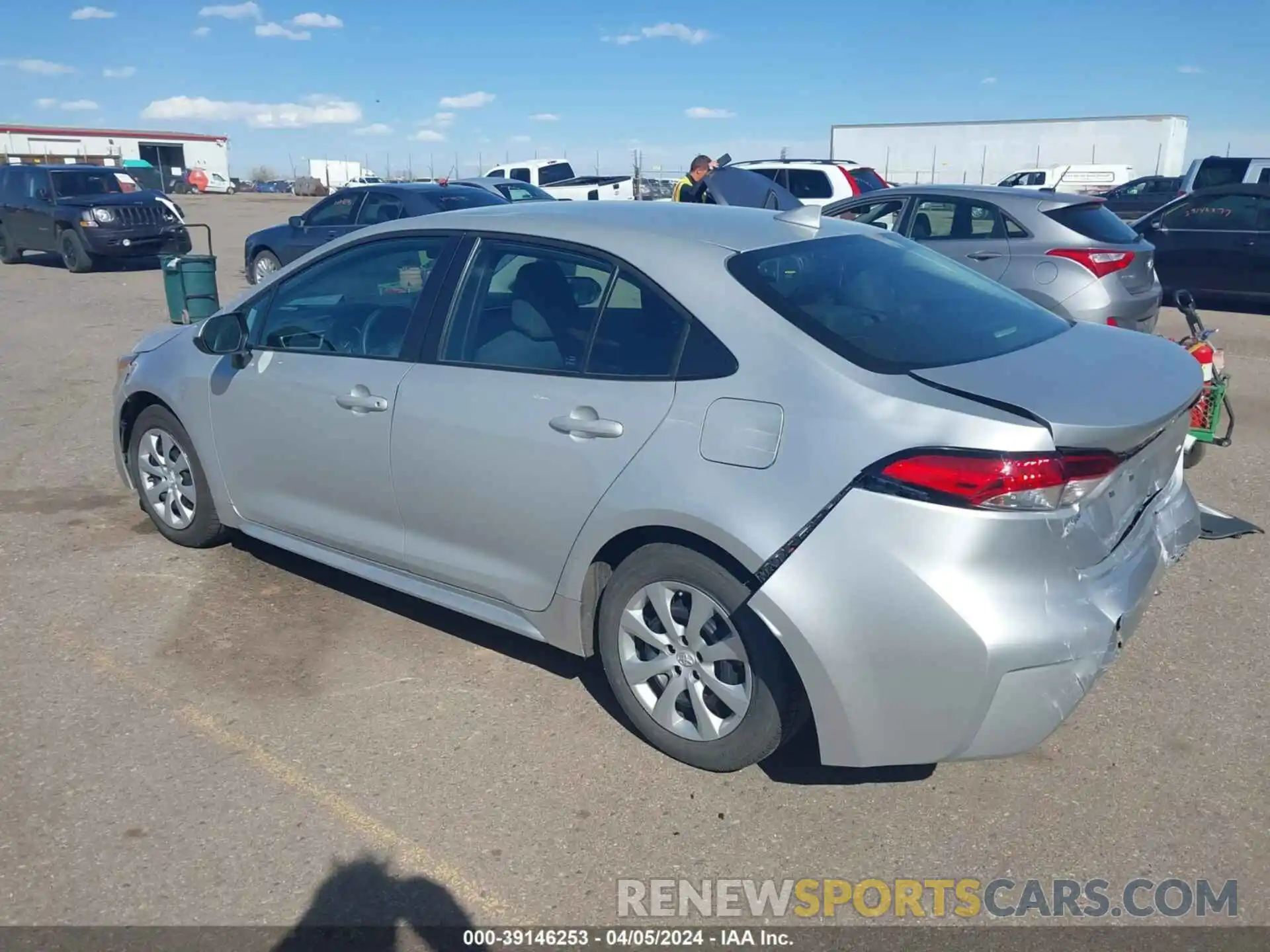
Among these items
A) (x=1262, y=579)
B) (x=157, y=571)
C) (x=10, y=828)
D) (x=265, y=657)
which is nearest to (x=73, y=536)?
(x=157, y=571)

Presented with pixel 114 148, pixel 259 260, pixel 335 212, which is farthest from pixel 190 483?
pixel 114 148

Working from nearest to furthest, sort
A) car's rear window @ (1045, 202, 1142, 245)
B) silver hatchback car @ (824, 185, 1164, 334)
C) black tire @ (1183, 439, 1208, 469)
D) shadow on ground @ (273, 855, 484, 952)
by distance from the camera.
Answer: shadow on ground @ (273, 855, 484, 952) → black tire @ (1183, 439, 1208, 469) → silver hatchback car @ (824, 185, 1164, 334) → car's rear window @ (1045, 202, 1142, 245)

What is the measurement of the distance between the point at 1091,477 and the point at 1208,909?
3.86 ft

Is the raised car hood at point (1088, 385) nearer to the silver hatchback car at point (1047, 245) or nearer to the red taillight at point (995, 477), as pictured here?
the red taillight at point (995, 477)

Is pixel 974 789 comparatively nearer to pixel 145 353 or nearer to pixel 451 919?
pixel 451 919

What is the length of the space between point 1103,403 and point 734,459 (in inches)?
41.2

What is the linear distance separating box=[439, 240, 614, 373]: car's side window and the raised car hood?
119cm

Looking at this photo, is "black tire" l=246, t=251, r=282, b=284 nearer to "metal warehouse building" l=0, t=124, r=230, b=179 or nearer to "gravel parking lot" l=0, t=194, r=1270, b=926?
"gravel parking lot" l=0, t=194, r=1270, b=926

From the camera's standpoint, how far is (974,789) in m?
3.36

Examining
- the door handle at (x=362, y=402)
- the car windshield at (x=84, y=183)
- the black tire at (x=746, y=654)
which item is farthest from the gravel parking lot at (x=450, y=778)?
the car windshield at (x=84, y=183)

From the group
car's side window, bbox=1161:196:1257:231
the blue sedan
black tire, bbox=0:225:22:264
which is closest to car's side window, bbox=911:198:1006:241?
the blue sedan

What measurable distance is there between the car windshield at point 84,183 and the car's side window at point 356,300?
56.5 feet

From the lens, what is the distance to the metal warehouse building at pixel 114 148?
65562 millimetres

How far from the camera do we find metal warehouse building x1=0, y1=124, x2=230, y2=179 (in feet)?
215
